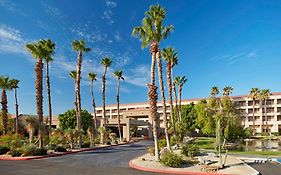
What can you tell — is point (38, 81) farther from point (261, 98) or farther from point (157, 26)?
point (261, 98)

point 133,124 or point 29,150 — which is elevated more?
point 29,150

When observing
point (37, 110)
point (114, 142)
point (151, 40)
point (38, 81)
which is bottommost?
point (114, 142)

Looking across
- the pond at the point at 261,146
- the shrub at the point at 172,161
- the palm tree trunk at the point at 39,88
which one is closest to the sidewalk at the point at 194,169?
the shrub at the point at 172,161

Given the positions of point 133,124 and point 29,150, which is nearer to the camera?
point 29,150

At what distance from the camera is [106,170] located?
67.6ft

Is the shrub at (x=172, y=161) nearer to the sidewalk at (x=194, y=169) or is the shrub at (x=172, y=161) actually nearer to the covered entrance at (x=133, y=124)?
the sidewalk at (x=194, y=169)

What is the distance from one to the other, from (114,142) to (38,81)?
2298 cm

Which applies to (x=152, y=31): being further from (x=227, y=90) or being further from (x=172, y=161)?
(x=227, y=90)

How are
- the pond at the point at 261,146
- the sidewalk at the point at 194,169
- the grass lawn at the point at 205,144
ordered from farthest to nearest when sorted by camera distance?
the grass lawn at the point at 205,144 < the pond at the point at 261,146 < the sidewalk at the point at 194,169

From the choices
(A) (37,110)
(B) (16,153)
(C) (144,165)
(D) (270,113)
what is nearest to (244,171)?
(C) (144,165)

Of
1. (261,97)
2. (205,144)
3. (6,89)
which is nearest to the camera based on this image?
(205,144)

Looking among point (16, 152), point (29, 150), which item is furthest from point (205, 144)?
point (16, 152)

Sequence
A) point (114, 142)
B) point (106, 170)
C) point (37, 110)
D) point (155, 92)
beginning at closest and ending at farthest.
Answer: point (106, 170), point (155, 92), point (37, 110), point (114, 142)

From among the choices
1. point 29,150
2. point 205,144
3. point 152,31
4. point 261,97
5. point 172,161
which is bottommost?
point 205,144
